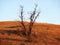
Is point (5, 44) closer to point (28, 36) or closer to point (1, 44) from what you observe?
point (1, 44)

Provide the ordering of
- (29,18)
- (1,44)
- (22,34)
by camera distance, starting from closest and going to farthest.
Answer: (1,44)
(29,18)
(22,34)

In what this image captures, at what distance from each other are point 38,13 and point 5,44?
17286 millimetres

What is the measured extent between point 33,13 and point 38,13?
3.26 feet

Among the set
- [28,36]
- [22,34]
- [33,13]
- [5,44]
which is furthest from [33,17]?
[5,44]

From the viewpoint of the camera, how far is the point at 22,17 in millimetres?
32219

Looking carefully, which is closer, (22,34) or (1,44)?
(1,44)

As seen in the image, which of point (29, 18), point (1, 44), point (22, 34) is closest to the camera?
point (1, 44)

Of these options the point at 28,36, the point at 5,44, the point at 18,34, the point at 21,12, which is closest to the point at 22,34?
the point at 18,34

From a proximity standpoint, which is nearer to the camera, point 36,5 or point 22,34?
point 36,5

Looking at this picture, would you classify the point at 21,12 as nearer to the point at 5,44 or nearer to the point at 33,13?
the point at 33,13

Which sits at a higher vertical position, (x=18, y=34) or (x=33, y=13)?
(x=33, y=13)

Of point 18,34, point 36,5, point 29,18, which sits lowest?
point 18,34

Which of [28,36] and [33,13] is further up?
[33,13]

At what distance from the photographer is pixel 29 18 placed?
104 feet
